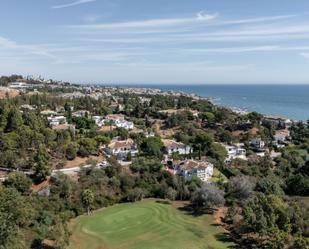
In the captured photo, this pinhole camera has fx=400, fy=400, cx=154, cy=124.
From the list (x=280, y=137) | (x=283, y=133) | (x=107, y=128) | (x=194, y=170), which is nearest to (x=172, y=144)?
(x=194, y=170)

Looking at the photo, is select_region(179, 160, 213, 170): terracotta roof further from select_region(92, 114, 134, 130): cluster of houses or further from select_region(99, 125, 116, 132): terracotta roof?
select_region(92, 114, 134, 130): cluster of houses

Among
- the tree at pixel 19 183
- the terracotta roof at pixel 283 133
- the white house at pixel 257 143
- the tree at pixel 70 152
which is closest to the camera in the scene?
the tree at pixel 19 183

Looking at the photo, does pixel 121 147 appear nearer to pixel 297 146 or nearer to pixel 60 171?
pixel 60 171

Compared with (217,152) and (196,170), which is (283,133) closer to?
(217,152)

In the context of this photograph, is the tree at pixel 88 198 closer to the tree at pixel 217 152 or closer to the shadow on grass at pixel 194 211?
the shadow on grass at pixel 194 211

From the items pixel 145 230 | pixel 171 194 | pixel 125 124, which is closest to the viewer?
pixel 145 230

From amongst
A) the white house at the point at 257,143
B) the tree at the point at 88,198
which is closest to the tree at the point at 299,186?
the tree at the point at 88,198
